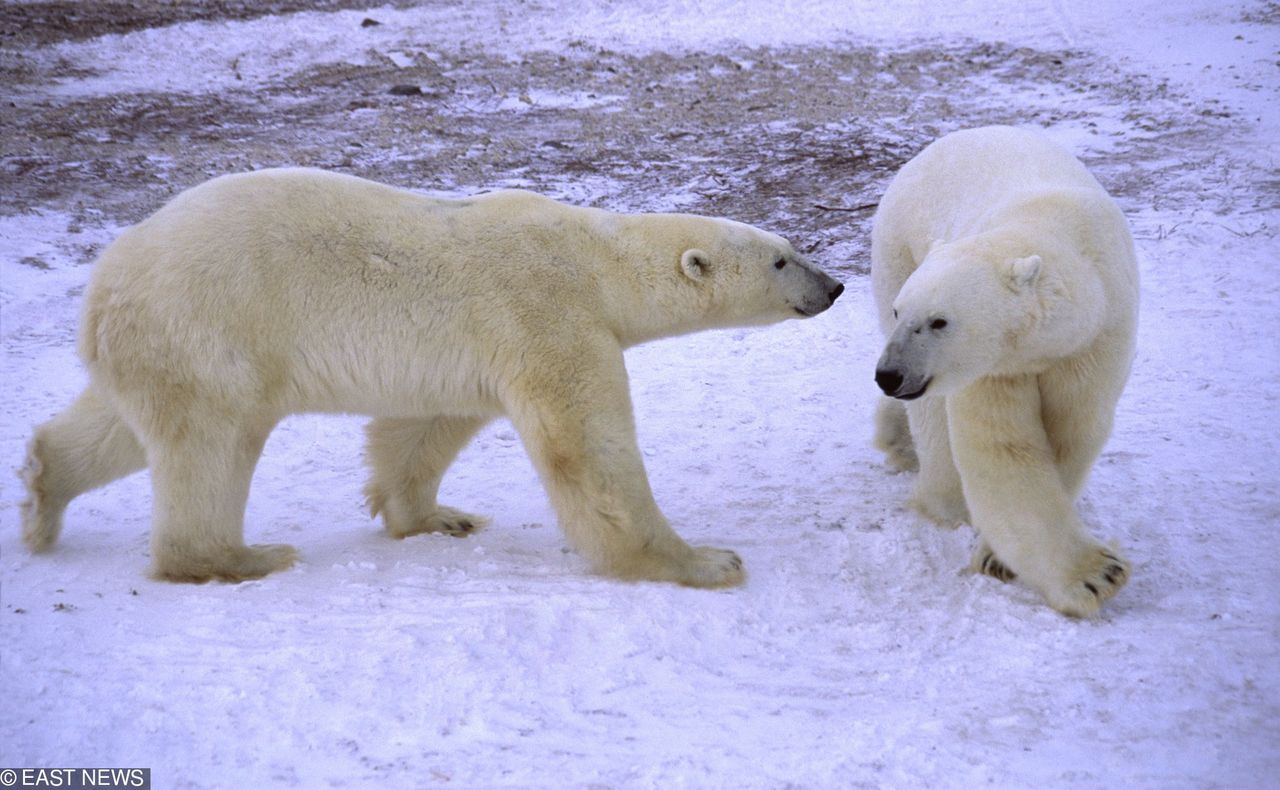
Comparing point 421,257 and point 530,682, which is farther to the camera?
point 421,257

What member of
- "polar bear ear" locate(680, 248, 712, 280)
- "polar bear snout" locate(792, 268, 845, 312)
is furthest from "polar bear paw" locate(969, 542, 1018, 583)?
"polar bear ear" locate(680, 248, 712, 280)

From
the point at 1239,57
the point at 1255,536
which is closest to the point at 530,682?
the point at 1255,536

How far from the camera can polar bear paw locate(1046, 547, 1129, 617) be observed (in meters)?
3.83

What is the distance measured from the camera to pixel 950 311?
3.52 metres

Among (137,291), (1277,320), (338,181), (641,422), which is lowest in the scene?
(641,422)

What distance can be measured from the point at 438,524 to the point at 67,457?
134cm

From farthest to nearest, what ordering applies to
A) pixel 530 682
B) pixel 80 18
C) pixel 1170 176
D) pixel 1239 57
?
pixel 80 18, pixel 1239 57, pixel 1170 176, pixel 530 682

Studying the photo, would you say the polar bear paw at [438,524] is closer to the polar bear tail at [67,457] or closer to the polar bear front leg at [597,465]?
the polar bear front leg at [597,465]

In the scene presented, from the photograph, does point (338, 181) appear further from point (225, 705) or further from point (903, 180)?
point (903, 180)

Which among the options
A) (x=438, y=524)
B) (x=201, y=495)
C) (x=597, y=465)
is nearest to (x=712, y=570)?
(x=597, y=465)

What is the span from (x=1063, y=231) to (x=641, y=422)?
8.53 feet

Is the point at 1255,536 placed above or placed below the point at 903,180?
→ below

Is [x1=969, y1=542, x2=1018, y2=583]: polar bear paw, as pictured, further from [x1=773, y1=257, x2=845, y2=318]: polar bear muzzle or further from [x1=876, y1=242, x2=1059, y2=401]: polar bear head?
[x1=773, y1=257, x2=845, y2=318]: polar bear muzzle

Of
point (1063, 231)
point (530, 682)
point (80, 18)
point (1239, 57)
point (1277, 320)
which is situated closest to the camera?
point (530, 682)
